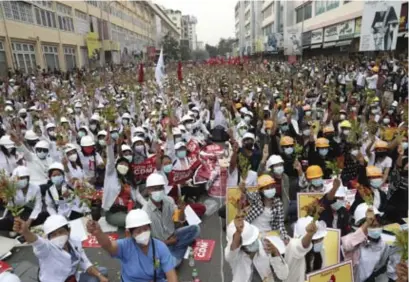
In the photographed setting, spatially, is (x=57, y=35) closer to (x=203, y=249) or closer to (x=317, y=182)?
(x=203, y=249)

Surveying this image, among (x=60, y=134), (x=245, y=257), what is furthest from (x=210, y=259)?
(x=60, y=134)

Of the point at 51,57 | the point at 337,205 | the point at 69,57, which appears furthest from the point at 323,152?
the point at 69,57

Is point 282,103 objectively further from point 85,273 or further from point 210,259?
point 85,273

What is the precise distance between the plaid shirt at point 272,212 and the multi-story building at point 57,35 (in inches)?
757

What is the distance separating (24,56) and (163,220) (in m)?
21.5

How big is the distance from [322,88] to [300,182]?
822 cm

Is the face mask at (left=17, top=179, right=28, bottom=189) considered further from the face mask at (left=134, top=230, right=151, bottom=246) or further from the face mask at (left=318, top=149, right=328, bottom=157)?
the face mask at (left=318, top=149, right=328, bottom=157)

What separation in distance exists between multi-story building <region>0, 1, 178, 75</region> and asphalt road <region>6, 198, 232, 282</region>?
17391 mm

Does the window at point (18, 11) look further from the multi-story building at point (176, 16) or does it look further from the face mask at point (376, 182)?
the multi-story building at point (176, 16)

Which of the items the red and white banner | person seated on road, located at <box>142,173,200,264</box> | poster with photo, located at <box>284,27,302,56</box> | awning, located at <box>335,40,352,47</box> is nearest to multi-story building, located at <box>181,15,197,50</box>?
poster with photo, located at <box>284,27,302,56</box>

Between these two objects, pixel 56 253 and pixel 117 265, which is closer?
pixel 56 253

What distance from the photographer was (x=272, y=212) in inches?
171

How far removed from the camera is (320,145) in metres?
5.94

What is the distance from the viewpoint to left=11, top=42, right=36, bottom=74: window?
2086cm
